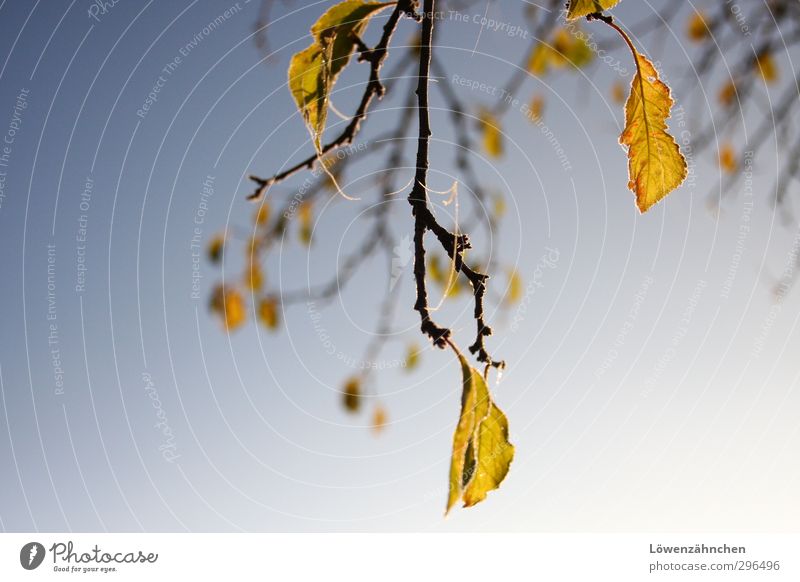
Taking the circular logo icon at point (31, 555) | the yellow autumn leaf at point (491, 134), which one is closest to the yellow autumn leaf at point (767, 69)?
the yellow autumn leaf at point (491, 134)

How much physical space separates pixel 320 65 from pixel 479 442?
303 mm

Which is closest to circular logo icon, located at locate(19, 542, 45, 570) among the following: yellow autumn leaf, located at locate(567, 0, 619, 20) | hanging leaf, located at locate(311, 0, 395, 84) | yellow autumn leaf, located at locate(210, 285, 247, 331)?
yellow autumn leaf, located at locate(210, 285, 247, 331)

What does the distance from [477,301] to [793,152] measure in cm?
67

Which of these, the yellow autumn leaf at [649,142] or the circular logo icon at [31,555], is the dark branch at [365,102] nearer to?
the yellow autumn leaf at [649,142]

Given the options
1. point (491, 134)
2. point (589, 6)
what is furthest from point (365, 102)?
point (491, 134)

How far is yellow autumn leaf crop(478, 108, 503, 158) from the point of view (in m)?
0.96

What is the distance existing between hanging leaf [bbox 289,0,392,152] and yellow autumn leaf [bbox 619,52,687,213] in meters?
0.23

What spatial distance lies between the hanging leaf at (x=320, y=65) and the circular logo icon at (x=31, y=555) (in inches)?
28.5

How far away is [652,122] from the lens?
19.0 inches

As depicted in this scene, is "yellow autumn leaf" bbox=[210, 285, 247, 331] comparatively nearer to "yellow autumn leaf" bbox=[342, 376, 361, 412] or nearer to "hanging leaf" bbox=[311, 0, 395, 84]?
"yellow autumn leaf" bbox=[342, 376, 361, 412]

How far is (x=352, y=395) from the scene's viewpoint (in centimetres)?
105

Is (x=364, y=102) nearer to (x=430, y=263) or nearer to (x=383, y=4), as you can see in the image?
(x=383, y=4)

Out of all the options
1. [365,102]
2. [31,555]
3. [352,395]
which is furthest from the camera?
[352,395]

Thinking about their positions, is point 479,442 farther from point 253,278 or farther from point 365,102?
point 253,278
